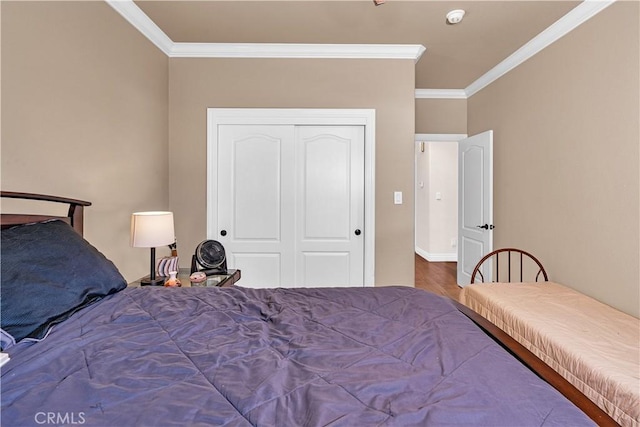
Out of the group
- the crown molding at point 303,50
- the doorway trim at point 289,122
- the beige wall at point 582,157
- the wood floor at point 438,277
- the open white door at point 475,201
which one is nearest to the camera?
the beige wall at point 582,157

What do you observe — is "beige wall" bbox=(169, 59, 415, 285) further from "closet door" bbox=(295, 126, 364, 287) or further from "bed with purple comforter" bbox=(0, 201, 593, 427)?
"bed with purple comforter" bbox=(0, 201, 593, 427)

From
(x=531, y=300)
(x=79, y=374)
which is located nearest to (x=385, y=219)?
(x=531, y=300)

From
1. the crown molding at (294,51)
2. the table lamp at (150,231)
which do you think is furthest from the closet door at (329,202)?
→ the table lamp at (150,231)

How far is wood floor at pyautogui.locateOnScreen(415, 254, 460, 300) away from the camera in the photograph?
14.7 ft

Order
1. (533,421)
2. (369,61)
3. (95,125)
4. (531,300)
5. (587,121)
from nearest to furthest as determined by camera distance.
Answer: (533,421) → (95,125) → (531,300) → (587,121) → (369,61)

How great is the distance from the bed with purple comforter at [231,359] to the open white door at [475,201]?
2.87 m

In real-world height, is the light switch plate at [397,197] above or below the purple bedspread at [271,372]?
above

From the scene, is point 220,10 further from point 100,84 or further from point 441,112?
point 441,112

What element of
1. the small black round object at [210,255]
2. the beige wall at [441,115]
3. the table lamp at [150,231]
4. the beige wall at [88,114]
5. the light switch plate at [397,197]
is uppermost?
the beige wall at [441,115]

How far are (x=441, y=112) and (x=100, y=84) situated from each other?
3.87 meters

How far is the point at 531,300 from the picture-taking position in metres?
2.27

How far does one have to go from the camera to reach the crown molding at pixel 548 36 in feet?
7.64

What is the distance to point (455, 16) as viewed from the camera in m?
2.52

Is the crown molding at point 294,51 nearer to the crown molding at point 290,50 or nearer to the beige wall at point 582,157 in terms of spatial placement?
the crown molding at point 290,50
